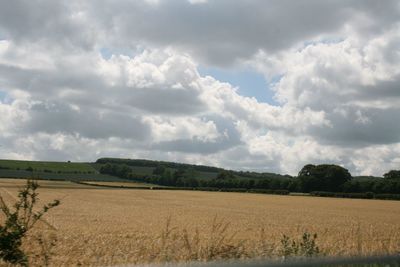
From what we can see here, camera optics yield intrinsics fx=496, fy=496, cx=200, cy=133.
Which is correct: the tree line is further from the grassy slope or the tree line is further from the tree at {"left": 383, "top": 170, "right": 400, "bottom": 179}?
the grassy slope

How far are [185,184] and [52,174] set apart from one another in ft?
163

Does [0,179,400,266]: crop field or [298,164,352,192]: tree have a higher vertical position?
[298,164,352,192]: tree

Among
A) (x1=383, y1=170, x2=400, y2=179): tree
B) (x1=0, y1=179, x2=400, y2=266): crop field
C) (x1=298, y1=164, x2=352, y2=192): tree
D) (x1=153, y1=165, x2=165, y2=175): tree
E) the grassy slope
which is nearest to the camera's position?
(x1=0, y1=179, x2=400, y2=266): crop field

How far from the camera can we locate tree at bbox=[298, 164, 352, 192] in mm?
137500

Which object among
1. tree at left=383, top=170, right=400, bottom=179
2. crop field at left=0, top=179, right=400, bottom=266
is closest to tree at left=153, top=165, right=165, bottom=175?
tree at left=383, top=170, right=400, bottom=179

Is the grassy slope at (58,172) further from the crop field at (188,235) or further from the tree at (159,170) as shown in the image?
the crop field at (188,235)

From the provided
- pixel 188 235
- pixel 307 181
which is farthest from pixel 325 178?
pixel 188 235

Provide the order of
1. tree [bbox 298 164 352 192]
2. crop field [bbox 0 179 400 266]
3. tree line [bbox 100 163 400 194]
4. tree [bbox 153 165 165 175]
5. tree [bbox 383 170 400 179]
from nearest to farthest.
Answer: crop field [bbox 0 179 400 266]
tree line [bbox 100 163 400 194]
tree [bbox 298 164 352 192]
tree [bbox 383 170 400 179]
tree [bbox 153 165 165 175]

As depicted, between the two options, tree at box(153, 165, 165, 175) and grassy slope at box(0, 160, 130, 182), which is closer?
grassy slope at box(0, 160, 130, 182)

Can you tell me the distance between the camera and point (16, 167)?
612ft

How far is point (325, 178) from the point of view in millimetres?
138625

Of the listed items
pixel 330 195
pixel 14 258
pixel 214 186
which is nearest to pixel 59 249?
pixel 14 258

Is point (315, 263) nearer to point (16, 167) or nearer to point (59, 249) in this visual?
point (59, 249)

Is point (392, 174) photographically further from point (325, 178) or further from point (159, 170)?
point (159, 170)
